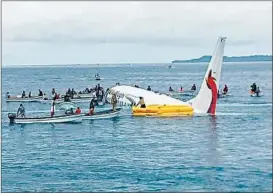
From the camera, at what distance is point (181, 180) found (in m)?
22.3

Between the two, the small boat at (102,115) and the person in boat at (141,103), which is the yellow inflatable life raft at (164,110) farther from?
the small boat at (102,115)

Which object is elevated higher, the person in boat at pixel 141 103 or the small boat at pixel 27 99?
the person in boat at pixel 141 103

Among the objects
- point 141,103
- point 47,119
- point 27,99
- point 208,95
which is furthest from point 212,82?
point 27,99

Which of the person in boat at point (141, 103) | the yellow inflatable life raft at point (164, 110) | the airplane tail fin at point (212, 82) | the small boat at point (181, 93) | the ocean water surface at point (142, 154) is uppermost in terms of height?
the airplane tail fin at point (212, 82)

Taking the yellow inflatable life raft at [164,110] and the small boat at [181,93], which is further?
the small boat at [181,93]

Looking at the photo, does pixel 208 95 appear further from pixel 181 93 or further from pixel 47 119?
pixel 181 93

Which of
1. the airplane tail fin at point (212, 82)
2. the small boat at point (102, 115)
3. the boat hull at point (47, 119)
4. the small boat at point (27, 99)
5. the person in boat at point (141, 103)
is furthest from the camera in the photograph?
the small boat at point (27, 99)

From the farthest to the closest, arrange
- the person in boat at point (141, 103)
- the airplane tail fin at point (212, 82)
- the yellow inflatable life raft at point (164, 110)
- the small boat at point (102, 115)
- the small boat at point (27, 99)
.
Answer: the small boat at point (27, 99) < the person in boat at point (141, 103) < the yellow inflatable life raft at point (164, 110) < the small boat at point (102, 115) < the airplane tail fin at point (212, 82)

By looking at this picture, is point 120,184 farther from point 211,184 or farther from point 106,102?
point 106,102

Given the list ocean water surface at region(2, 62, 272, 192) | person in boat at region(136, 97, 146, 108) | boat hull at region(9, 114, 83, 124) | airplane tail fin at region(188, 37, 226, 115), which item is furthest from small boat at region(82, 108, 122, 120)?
airplane tail fin at region(188, 37, 226, 115)

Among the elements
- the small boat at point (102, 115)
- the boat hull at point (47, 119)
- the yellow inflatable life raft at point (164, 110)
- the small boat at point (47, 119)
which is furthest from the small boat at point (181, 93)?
the boat hull at point (47, 119)

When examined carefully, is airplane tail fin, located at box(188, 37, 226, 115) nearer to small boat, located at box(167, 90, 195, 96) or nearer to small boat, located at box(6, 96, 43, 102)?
small boat, located at box(167, 90, 195, 96)

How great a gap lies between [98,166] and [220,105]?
123 ft

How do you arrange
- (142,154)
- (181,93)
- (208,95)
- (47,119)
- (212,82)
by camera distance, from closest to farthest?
(142,154)
(47,119)
(208,95)
(212,82)
(181,93)
